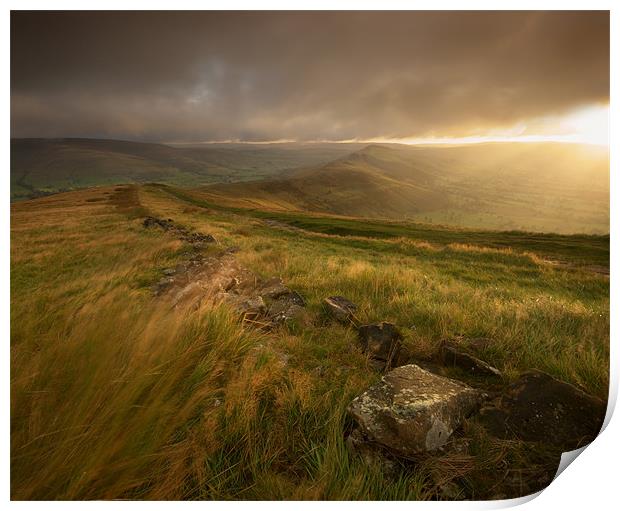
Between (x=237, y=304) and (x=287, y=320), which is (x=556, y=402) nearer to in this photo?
(x=287, y=320)

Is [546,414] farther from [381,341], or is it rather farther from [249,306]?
[249,306]

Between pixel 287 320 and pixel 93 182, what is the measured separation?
21.0 feet

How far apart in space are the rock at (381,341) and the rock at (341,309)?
51 cm

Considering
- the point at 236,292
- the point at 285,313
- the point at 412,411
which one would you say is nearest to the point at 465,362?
the point at 412,411

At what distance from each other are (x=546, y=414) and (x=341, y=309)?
2099mm

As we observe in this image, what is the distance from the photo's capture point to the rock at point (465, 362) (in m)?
2.56

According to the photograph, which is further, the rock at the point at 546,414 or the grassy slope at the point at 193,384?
the rock at the point at 546,414

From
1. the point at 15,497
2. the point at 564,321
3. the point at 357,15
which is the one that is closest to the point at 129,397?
the point at 15,497

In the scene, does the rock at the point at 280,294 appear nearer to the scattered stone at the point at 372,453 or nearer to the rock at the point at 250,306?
the rock at the point at 250,306

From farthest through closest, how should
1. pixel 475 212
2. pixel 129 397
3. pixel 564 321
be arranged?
pixel 475 212 < pixel 564 321 < pixel 129 397

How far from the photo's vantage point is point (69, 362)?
2.19 m

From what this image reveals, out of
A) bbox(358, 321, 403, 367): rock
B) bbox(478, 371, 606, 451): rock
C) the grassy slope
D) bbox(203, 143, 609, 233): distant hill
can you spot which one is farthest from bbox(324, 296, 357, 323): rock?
bbox(203, 143, 609, 233): distant hill

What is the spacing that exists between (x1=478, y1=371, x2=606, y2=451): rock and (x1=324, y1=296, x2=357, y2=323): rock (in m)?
1.73

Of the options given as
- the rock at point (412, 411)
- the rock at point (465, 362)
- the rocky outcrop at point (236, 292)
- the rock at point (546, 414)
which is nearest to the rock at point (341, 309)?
the rocky outcrop at point (236, 292)
